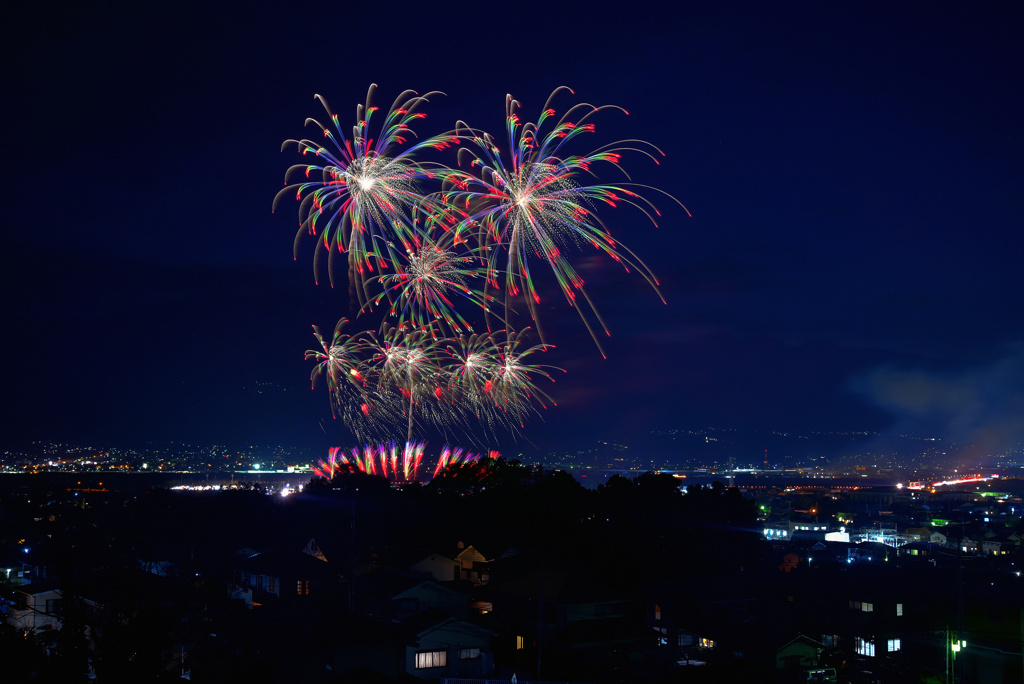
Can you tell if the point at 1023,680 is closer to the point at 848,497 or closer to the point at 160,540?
the point at 160,540

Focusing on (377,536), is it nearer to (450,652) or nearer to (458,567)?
(458,567)

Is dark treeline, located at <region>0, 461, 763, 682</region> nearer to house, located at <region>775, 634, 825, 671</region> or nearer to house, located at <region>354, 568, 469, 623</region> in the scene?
house, located at <region>354, 568, 469, 623</region>

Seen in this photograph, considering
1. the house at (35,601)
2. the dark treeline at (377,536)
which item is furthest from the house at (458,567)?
the house at (35,601)

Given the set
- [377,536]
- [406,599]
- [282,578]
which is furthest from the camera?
[377,536]

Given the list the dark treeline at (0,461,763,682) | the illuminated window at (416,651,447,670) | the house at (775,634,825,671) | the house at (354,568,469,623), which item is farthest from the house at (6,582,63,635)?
the house at (775,634,825,671)

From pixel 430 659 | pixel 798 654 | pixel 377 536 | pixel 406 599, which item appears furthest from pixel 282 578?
pixel 798 654

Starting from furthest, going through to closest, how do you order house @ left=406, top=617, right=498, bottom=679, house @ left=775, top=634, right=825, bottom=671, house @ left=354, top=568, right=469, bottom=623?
house @ left=354, top=568, right=469, bottom=623
house @ left=775, top=634, right=825, bottom=671
house @ left=406, top=617, right=498, bottom=679

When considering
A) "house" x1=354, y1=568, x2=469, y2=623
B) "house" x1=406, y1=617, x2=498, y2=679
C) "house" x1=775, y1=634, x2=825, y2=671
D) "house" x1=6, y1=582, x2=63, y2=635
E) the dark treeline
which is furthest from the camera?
"house" x1=354, y1=568, x2=469, y2=623

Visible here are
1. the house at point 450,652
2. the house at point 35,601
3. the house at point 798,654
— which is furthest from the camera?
the house at point 798,654

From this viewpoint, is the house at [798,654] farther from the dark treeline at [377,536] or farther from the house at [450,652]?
the house at [450,652]
